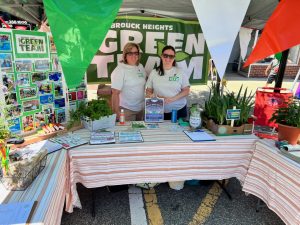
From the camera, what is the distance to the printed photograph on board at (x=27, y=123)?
208cm

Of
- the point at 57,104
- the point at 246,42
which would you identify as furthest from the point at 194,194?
the point at 246,42

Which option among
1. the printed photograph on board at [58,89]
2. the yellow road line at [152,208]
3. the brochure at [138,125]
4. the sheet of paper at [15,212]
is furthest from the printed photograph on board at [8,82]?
the yellow road line at [152,208]

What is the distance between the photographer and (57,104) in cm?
232

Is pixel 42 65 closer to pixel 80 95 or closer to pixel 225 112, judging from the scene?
pixel 80 95

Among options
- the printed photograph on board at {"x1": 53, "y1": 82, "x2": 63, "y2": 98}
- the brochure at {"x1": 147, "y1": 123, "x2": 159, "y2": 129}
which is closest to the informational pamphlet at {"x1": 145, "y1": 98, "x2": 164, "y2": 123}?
the brochure at {"x1": 147, "y1": 123, "x2": 159, "y2": 129}

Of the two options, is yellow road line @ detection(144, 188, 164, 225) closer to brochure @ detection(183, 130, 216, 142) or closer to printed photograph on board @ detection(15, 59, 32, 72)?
brochure @ detection(183, 130, 216, 142)

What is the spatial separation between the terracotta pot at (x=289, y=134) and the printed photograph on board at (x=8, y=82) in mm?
2502

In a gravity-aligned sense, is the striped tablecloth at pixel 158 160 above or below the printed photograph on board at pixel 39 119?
below

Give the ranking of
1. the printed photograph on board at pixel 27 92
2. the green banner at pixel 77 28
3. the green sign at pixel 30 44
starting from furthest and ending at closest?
the printed photograph on board at pixel 27 92, the green sign at pixel 30 44, the green banner at pixel 77 28

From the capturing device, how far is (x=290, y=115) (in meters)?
2.15

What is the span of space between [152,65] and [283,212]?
292 centimetres

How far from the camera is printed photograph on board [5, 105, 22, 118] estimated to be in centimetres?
192

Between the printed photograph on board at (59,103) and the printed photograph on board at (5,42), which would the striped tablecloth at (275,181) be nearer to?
the printed photograph on board at (59,103)

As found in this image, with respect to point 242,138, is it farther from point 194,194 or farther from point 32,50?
point 32,50
